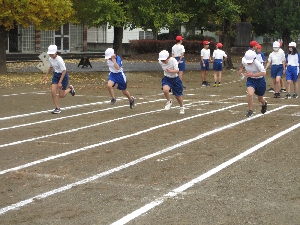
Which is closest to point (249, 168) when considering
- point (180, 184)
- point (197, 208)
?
point (180, 184)

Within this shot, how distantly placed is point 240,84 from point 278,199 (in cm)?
2054

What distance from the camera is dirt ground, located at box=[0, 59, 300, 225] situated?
7512mm

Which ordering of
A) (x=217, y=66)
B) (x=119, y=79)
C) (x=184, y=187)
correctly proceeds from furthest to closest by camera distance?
(x=217, y=66), (x=119, y=79), (x=184, y=187)

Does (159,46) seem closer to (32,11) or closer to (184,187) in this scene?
(32,11)

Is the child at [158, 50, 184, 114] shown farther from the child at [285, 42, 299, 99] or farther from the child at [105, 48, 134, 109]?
the child at [285, 42, 299, 99]

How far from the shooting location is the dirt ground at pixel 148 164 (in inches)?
296

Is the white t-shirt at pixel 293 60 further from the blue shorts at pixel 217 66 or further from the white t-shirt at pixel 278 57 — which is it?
the blue shorts at pixel 217 66

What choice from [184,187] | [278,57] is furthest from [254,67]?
[184,187]

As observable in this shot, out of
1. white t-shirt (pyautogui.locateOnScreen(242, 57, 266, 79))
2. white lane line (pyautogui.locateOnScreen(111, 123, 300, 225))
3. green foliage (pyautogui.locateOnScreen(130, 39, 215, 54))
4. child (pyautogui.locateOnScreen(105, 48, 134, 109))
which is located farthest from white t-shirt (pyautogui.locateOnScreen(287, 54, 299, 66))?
green foliage (pyautogui.locateOnScreen(130, 39, 215, 54))

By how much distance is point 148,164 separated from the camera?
1022cm

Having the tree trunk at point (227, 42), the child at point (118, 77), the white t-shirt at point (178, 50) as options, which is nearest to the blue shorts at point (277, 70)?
the white t-shirt at point (178, 50)

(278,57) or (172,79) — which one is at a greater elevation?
(278,57)

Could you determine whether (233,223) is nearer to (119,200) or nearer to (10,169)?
(119,200)

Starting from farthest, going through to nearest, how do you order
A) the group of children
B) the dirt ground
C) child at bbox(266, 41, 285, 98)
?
→ child at bbox(266, 41, 285, 98)
the group of children
the dirt ground
